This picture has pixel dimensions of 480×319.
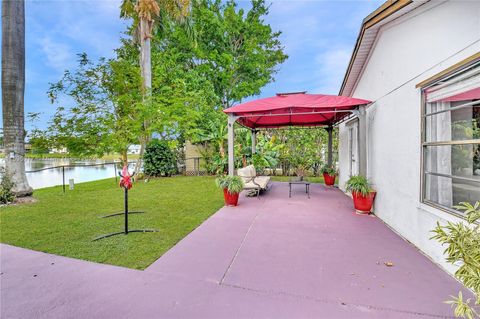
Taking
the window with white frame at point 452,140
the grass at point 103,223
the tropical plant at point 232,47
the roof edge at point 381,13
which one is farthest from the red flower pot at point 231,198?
the tropical plant at point 232,47

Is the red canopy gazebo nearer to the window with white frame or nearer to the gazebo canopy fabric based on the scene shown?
the gazebo canopy fabric

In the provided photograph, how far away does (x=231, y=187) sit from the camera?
6016mm

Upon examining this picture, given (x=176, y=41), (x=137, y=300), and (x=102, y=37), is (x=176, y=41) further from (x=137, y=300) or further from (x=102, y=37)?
(x=137, y=300)

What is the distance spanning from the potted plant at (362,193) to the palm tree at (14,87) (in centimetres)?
945

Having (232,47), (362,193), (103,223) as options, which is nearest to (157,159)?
(103,223)

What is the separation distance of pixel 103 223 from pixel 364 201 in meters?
5.94

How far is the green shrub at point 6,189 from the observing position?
6.31 meters

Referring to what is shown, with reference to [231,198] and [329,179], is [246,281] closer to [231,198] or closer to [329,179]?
[231,198]

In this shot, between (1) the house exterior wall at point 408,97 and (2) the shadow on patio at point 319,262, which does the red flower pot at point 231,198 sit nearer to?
(2) the shadow on patio at point 319,262

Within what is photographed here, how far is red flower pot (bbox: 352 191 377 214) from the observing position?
5.24 metres

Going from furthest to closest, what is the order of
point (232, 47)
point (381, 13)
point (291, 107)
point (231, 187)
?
point (232, 47) → point (231, 187) → point (291, 107) → point (381, 13)

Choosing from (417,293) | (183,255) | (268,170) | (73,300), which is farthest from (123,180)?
(268,170)

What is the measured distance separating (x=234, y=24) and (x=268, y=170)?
13.4 meters

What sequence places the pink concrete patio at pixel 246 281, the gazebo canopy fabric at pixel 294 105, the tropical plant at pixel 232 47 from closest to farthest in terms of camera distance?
1. the pink concrete patio at pixel 246 281
2. the gazebo canopy fabric at pixel 294 105
3. the tropical plant at pixel 232 47
